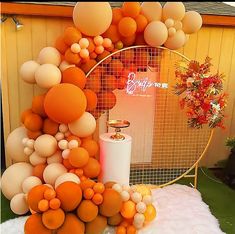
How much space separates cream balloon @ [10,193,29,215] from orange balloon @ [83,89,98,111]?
2.56 feet

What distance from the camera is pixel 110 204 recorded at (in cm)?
177

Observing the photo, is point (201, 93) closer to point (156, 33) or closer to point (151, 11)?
point (156, 33)

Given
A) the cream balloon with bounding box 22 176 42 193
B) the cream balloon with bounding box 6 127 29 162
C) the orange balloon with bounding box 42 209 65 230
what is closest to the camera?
the orange balloon with bounding box 42 209 65 230

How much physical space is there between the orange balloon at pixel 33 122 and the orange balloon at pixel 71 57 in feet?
1.57

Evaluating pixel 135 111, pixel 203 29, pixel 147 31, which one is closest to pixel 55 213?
pixel 135 111

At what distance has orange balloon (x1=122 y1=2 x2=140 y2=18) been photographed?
6.87 feet

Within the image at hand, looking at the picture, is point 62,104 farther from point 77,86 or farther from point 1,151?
point 1,151

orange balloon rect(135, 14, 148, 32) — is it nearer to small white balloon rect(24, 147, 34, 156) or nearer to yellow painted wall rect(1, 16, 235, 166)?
yellow painted wall rect(1, 16, 235, 166)

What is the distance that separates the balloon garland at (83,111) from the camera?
6.03 ft

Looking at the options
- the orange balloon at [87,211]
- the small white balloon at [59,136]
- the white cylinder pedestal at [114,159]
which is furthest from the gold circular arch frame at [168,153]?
the orange balloon at [87,211]

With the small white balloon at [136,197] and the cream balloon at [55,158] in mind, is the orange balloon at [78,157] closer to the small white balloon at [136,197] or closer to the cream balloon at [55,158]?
the cream balloon at [55,158]

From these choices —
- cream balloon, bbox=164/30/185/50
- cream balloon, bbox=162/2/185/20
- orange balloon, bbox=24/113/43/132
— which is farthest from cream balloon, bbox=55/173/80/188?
cream balloon, bbox=162/2/185/20

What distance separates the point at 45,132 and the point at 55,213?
2.25 ft

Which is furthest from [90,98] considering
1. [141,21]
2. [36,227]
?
[36,227]
